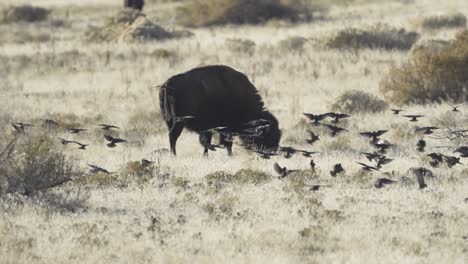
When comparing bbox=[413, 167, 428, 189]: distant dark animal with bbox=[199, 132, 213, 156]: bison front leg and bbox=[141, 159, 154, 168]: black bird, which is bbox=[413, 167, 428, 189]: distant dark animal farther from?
bbox=[199, 132, 213, 156]: bison front leg

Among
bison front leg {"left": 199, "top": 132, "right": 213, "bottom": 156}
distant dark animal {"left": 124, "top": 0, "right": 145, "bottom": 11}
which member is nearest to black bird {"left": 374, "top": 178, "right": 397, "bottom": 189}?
bison front leg {"left": 199, "top": 132, "right": 213, "bottom": 156}

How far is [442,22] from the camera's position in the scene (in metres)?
31.2

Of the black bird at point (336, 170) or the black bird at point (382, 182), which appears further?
the black bird at point (336, 170)

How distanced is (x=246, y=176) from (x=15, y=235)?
3.25 metres

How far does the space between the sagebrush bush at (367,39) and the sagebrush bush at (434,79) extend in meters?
7.18

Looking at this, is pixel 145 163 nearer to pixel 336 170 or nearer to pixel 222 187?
pixel 222 187

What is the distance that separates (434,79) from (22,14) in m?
26.9

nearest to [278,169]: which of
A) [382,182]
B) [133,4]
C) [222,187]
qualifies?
[222,187]

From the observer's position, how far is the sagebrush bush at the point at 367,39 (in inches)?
1021

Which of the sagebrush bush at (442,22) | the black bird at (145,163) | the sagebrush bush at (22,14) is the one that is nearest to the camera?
the black bird at (145,163)

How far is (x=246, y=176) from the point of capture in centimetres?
1066

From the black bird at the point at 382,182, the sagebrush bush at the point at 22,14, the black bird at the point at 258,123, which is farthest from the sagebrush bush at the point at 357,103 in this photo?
the sagebrush bush at the point at 22,14

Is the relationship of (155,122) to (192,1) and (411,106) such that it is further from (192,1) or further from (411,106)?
(192,1)

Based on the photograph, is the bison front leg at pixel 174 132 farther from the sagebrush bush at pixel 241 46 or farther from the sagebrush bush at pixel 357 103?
the sagebrush bush at pixel 241 46
